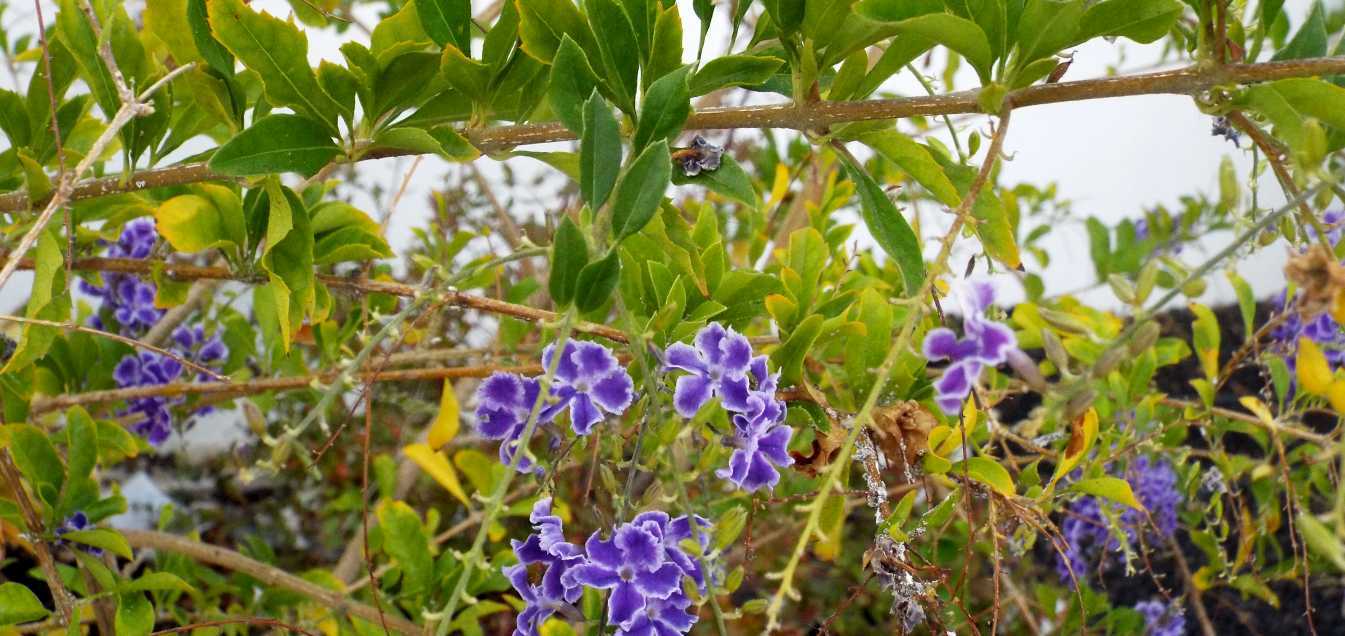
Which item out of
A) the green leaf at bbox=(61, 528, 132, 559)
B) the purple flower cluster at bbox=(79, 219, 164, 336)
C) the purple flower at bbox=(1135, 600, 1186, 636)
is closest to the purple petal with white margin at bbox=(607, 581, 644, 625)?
the green leaf at bbox=(61, 528, 132, 559)

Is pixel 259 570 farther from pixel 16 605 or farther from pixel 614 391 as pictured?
pixel 614 391

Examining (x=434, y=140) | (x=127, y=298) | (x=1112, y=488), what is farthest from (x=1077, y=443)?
(x=127, y=298)

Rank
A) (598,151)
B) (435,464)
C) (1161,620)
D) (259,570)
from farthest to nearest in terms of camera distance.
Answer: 1. (1161,620)
2. (259,570)
3. (435,464)
4. (598,151)

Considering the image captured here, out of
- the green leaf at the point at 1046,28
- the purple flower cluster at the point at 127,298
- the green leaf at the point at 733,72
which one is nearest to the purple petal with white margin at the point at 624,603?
the green leaf at the point at 733,72

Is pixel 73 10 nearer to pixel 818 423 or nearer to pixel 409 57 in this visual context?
pixel 409 57

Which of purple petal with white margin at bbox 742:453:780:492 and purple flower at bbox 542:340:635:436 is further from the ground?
purple flower at bbox 542:340:635:436

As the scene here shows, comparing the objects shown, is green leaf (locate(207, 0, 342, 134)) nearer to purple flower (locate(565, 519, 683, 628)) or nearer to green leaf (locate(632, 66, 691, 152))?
green leaf (locate(632, 66, 691, 152))

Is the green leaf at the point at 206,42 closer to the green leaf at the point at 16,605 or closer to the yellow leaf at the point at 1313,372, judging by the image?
the green leaf at the point at 16,605
